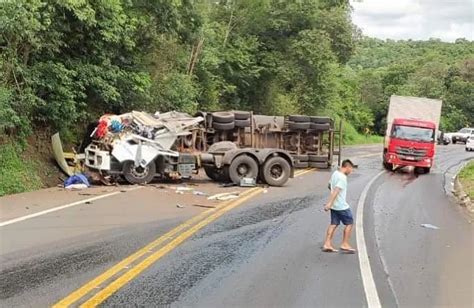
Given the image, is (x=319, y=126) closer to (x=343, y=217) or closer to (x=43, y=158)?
(x=43, y=158)

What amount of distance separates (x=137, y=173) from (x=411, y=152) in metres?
15.5

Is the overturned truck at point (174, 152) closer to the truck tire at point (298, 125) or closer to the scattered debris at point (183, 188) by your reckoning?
the scattered debris at point (183, 188)

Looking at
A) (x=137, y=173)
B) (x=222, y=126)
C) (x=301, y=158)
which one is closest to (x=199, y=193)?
(x=137, y=173)

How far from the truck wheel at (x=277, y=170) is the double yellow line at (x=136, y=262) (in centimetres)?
570

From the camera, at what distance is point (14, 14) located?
14570 mm

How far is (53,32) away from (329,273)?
1167cm

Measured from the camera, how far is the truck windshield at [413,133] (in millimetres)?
28500

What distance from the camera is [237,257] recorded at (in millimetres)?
8633

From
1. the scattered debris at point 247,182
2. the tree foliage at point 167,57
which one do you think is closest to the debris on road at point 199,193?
the scattered debris at point 247,182

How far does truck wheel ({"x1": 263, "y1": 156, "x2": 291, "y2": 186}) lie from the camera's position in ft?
60.1

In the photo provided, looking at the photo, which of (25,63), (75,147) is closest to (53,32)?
(25,63)

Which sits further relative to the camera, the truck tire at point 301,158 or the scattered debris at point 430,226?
the truck tire at point 301,158

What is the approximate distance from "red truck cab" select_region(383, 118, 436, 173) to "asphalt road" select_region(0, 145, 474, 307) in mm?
14038

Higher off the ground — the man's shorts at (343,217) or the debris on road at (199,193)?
the man's shorts at (343,217)
